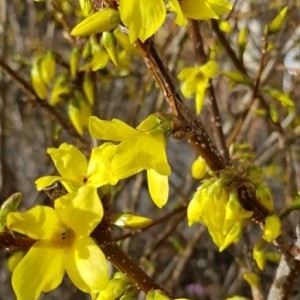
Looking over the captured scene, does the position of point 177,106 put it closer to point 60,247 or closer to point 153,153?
point 153,153

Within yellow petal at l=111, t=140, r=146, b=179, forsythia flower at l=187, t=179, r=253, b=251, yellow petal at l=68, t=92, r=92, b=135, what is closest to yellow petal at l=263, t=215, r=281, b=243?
forsythia flower at l=187, t=179, r=253, b=251

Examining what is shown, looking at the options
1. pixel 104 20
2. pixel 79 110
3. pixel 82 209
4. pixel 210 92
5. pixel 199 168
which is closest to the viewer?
pixel 82 209

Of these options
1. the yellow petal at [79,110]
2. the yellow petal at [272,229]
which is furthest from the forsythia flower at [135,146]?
the yellow petal at [79,110]

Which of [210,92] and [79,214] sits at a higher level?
[79,214]

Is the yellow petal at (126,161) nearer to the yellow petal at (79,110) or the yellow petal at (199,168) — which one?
the yellow petal at (199,168)

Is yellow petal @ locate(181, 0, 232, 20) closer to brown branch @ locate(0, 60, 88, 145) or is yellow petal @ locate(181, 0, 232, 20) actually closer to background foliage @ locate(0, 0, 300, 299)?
background foliage @ locate(0, 0, 300, 299)

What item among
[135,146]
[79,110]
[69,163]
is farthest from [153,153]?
[79,110]

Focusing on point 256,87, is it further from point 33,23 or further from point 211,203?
point 33,23
